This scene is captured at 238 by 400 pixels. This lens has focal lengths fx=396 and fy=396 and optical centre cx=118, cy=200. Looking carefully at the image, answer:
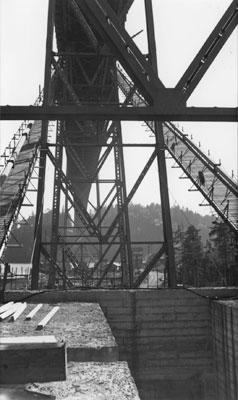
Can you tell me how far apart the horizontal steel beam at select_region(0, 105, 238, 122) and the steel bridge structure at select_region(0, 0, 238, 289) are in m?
0.01

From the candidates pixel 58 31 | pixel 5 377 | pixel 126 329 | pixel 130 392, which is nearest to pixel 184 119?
pixel 130 392

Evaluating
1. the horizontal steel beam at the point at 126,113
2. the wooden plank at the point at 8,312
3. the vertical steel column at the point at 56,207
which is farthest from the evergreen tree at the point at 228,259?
the horizontal steel beam at the point at 126,113

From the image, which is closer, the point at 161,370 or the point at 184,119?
the point at 184,119

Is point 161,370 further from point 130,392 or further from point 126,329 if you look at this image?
point 130,392

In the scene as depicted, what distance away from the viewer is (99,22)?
500cm

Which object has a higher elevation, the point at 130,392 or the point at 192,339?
the point at 130,392

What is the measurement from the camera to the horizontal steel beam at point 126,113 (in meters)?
5.06

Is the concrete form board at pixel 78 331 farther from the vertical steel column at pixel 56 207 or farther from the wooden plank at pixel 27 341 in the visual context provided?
the vertical steel column at pixel 56 207

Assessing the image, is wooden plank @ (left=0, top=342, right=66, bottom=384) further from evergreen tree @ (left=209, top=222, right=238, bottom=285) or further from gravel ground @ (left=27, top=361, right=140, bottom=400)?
evergreen tree @ (left=209, top=222, right=238, bottom=285)

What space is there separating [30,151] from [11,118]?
42.1ft

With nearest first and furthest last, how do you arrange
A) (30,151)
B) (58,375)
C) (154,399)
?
(58,375)
(154,399)
(30,151)

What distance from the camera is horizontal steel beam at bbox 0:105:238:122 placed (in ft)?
16.6

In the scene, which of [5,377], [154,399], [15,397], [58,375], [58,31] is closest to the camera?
[15,397]

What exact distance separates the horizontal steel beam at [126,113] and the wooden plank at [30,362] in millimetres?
2840
